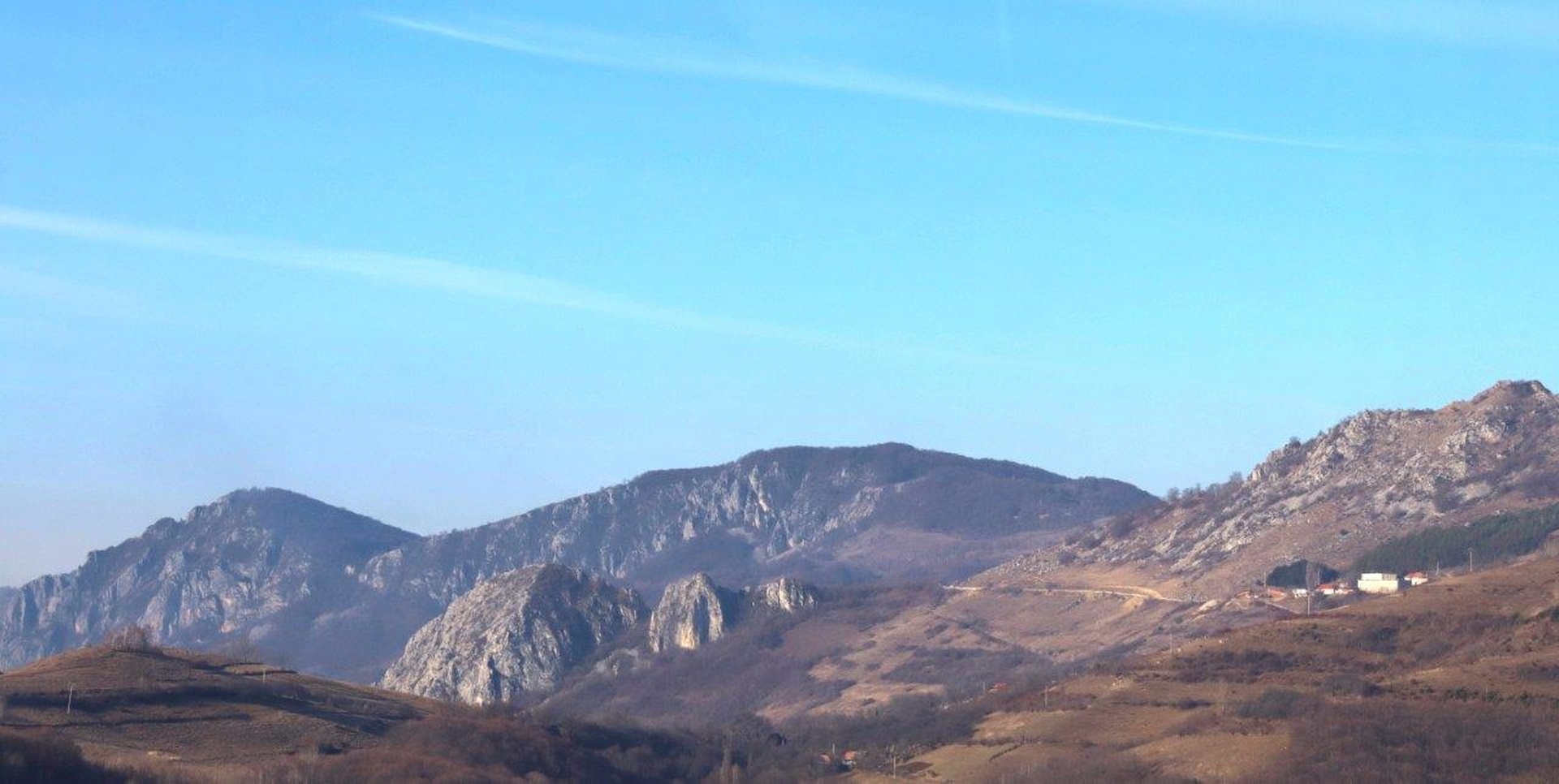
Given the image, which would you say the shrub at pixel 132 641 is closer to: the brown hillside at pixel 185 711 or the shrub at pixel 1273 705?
the brown hillside at pixel 185 711

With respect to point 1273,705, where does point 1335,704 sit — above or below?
above

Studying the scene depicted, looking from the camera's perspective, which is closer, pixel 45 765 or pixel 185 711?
pixel 45 765

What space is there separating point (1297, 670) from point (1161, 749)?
90.8 feet

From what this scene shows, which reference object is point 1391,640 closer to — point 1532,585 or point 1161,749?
point 1532,585

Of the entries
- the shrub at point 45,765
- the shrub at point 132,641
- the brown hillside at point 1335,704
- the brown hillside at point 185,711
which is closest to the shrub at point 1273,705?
the brown hillside at point 1335,704

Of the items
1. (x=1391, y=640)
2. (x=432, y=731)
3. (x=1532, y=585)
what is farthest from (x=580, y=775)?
(x=1532, y=585)

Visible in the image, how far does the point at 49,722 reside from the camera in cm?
13962

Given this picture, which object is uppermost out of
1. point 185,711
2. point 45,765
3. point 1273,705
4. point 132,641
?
point 132,641

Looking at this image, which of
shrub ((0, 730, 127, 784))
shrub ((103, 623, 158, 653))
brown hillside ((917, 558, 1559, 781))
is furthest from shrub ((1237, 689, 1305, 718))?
shrub ((103, 623, 158, 653))

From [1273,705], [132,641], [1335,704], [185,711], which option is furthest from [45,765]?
[1335,704]

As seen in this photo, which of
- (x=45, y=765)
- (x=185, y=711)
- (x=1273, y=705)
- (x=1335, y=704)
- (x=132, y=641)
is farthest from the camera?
(x=132, y=641)

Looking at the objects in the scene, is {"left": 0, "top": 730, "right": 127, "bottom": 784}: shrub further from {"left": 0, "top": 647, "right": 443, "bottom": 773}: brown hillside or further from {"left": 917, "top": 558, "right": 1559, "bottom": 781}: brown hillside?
{"left": 917, "top": 558, "right": 1559, "bottom": 781}: brown hillside

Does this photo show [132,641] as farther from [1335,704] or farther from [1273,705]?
[1335,704]

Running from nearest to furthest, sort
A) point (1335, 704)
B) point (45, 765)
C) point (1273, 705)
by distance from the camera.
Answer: point (45, 765) → point (1335, 704) → point (1273, 705)
